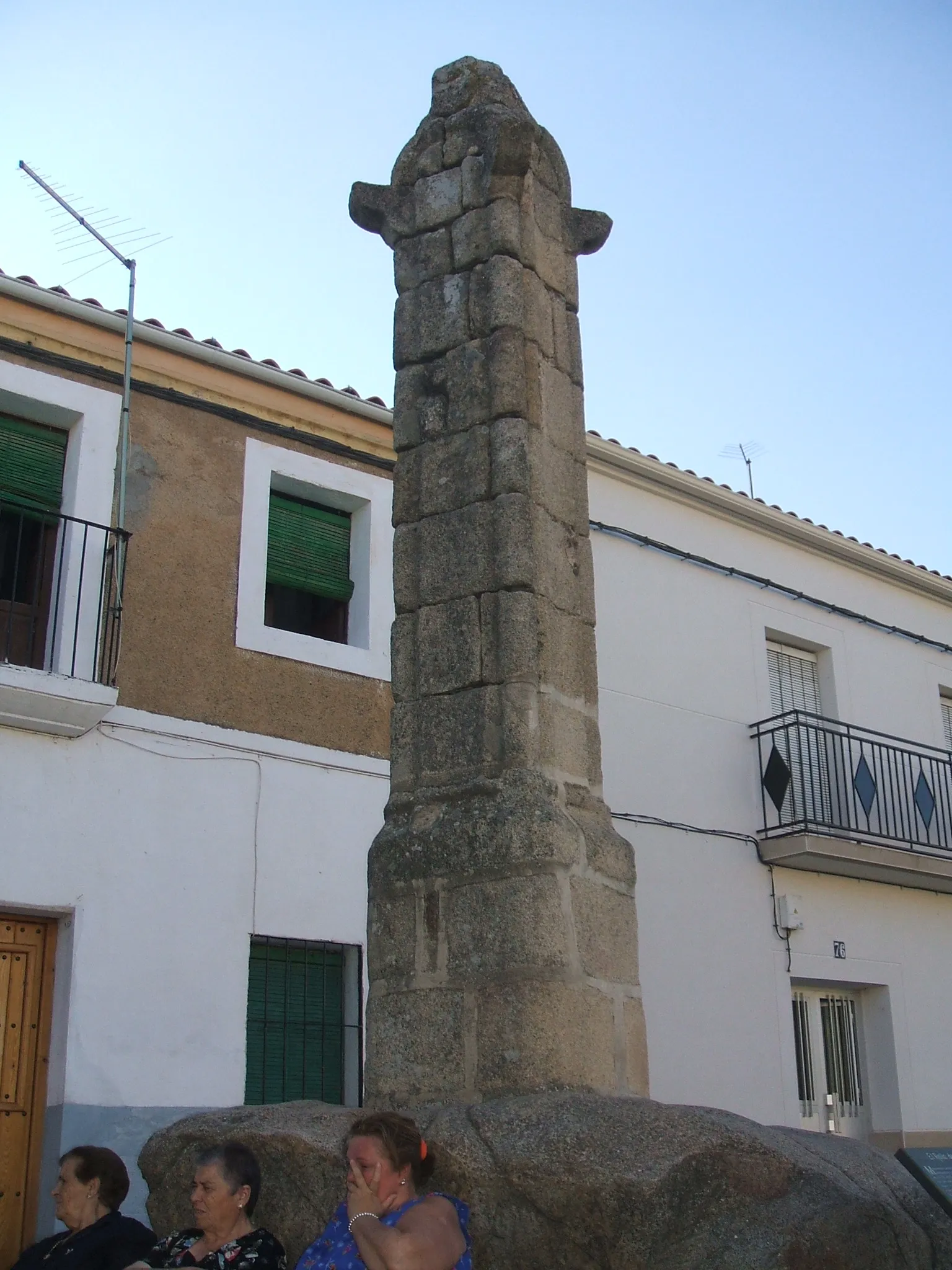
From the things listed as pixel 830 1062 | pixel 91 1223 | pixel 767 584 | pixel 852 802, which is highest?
pixel 767 584

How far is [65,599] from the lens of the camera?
7.90m

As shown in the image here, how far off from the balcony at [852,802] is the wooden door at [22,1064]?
5.30 meters

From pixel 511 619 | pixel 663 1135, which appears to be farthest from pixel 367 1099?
pixel 511 619

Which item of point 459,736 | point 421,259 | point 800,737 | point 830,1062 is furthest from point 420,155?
point 830,1062

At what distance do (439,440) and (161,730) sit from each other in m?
3.71

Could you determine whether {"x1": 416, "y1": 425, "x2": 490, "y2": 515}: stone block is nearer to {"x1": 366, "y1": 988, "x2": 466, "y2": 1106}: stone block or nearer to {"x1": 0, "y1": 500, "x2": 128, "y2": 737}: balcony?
{"x1": 366, "y1": 988, "x2": 466, "y2": 1106}: stone block

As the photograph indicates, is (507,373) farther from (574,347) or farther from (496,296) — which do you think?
(574,347)

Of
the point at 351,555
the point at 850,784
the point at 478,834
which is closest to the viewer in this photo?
the point at 478,834

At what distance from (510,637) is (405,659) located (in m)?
0.43

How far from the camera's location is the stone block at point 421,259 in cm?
512

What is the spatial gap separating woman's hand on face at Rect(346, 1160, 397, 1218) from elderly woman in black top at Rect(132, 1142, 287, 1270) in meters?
0.45

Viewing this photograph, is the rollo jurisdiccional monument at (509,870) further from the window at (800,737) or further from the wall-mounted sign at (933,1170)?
the window at (800,737)

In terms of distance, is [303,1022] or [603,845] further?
[303,1022]

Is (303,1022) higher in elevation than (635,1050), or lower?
higher
